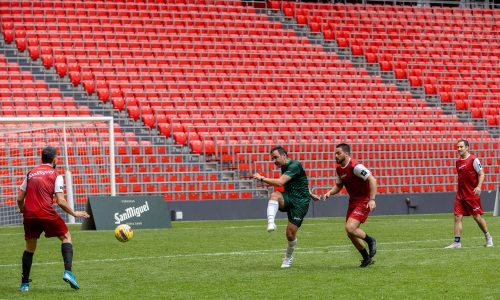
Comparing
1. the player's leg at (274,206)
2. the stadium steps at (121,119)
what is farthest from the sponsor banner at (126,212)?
the player's leg at (274,206)

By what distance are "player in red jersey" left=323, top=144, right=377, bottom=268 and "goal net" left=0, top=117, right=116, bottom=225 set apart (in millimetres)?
11933

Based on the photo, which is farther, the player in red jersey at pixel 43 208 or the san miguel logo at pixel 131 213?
the san miguel logo at pixel 131 213

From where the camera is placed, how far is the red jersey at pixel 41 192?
40.5ft

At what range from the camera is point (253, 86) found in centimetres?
3434

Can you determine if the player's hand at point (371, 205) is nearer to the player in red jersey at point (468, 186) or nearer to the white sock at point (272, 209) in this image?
the white sock at point (272, 209)

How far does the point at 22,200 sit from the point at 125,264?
126 inches

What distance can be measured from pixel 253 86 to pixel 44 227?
2225cm

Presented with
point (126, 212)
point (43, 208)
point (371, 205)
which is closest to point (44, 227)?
point (43, 208)

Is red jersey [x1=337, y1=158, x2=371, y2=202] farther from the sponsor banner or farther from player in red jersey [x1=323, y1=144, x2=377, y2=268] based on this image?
the sponsor banner

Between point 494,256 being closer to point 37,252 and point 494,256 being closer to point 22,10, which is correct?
point 37,252

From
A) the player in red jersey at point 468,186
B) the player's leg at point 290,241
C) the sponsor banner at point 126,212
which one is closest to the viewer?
the player's leg at point 290,241

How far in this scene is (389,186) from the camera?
108 feet

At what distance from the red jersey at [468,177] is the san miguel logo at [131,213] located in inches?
360

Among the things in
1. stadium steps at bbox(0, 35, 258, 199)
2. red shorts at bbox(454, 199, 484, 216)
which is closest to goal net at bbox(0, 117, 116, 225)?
stadium steps at bbox(0, 35, 258, 199)
